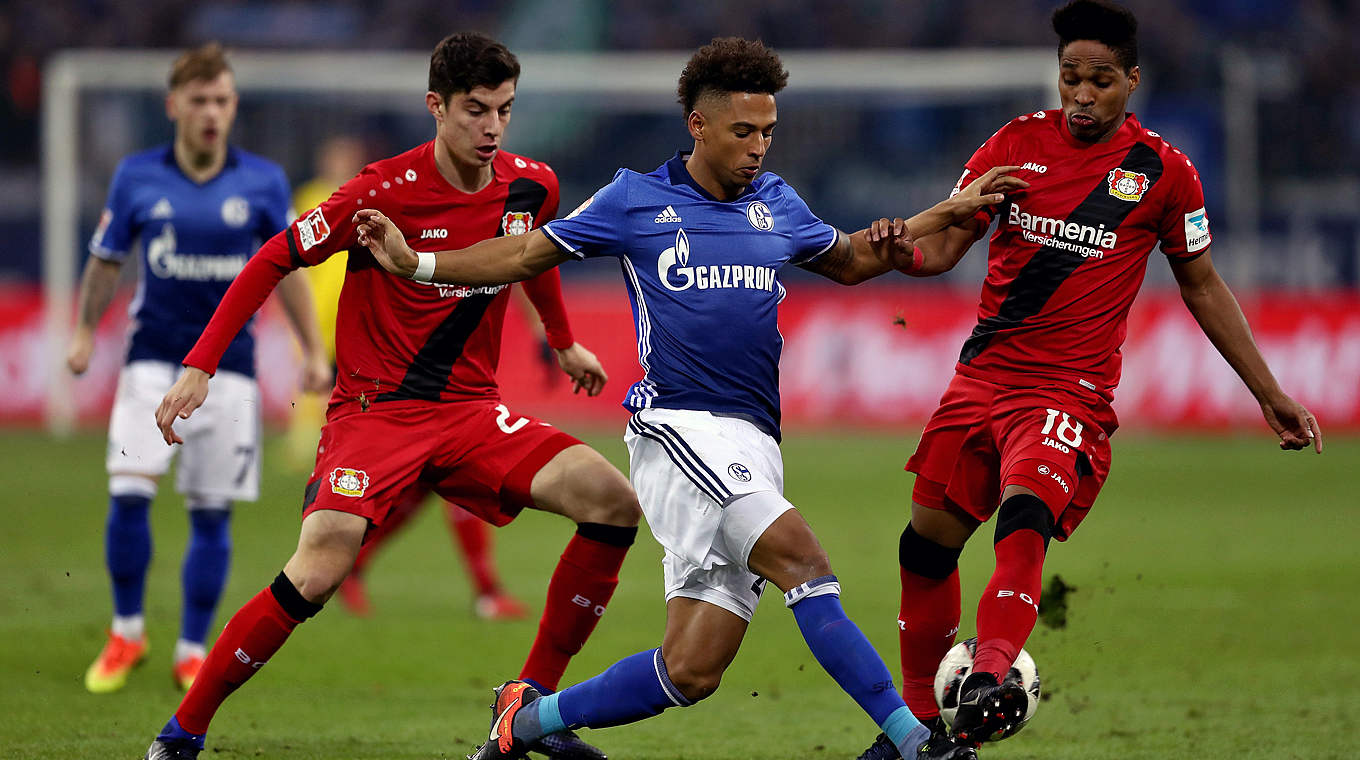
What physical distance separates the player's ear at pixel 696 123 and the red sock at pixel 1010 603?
160 centimetres

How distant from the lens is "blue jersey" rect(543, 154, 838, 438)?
5.00 meters

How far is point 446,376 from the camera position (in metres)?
5.81

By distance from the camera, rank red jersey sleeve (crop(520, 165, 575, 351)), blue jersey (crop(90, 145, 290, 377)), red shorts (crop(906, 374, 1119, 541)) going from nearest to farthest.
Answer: red shorts (crop(906, 374, 1119, 541)), red jersey sleeve (crop(520, 165, 575, 351)), blue jersey (crop(90, 145, 290, 377))

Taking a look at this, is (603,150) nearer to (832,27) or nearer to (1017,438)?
(832,27)

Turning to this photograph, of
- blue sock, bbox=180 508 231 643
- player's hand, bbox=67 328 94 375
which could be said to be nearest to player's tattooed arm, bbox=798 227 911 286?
blue sock, bbox=180 508 231 643

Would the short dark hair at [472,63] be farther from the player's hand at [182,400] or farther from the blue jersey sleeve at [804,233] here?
the player's hand at [182,400]

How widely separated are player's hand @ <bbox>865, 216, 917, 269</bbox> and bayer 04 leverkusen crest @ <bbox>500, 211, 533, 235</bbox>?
4.26 feet

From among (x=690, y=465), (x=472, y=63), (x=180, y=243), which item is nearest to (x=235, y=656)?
(x=690, y=465)

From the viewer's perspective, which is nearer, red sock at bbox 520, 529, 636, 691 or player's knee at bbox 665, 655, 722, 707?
player's knee at bbox 665, 655, 722, 707

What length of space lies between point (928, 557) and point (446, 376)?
1.85 meters

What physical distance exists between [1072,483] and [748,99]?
5.33 ft

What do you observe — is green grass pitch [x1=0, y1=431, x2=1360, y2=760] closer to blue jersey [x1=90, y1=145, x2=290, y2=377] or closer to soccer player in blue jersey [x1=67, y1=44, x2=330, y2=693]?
soccer player in blue jersey [x1=67, y1=44, x2=330, y2=693]

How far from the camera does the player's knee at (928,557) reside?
5633mm

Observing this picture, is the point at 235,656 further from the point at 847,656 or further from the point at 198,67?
the point at 198,67
